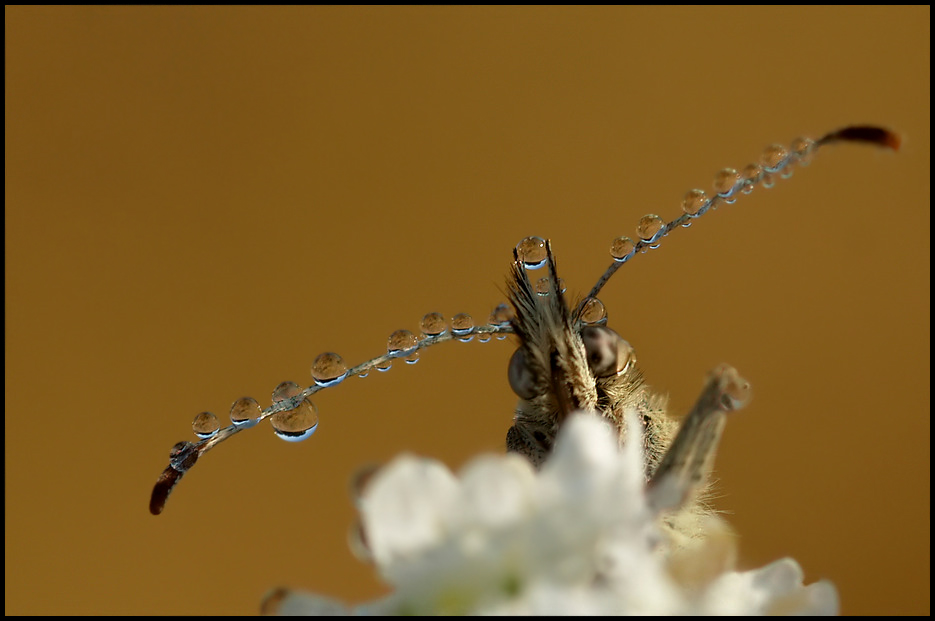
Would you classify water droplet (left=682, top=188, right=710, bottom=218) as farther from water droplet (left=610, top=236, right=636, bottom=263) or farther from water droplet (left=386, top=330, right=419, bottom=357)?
water droplet (left=386, top=330, right=419, bottom=357)

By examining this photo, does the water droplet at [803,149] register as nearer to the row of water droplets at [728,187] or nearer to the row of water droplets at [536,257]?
the row of water droplets at [728,187]

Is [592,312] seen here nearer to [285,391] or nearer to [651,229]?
[651,229]

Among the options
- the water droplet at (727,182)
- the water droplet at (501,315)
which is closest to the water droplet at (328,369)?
the water droplet at (501,315)

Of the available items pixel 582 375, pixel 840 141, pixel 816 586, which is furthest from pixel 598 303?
pixel 816 586

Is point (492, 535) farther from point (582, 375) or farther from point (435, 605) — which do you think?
point (582, 375)

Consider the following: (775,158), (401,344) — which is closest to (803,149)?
(775,158)

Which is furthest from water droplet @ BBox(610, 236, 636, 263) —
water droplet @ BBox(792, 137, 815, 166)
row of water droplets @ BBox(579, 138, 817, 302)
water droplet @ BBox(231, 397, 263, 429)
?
water droplet @ BBox(231, 397, 263, 429)
